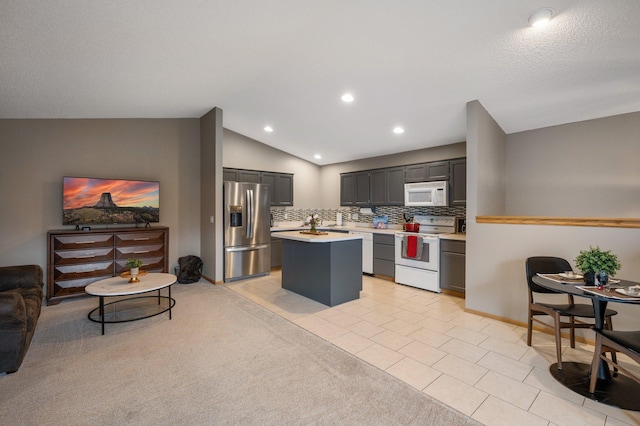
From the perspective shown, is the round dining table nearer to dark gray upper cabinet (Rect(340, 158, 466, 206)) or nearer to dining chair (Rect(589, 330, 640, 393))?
dining chair (Rect(589, 330, 640, 393))

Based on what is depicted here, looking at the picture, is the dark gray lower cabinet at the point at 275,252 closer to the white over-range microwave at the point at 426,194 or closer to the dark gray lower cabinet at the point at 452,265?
the white over-range microwave at the point at 426,194

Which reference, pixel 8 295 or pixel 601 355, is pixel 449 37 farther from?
pixel 8 295

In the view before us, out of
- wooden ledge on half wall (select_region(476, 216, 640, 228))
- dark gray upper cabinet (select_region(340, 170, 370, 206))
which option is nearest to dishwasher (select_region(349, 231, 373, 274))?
dark gray upper cabinet (select_region(340, 170, 370, 206))

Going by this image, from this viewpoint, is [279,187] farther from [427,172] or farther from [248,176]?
[427,172]

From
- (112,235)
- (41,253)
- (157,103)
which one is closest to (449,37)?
(157,103)

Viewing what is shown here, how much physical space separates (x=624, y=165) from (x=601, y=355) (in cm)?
280

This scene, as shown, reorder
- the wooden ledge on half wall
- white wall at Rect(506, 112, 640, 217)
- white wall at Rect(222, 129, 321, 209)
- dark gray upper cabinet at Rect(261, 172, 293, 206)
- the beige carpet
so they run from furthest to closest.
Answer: dark gray upper cabinet at Rect(261, 172, 293, 206) → white wall at Rect(222, 129, 321, 209) → white wall at Rect(506, 112, 640, 217) → the wooden ledge on half wall → the beige carpet

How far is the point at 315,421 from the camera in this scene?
1824mm

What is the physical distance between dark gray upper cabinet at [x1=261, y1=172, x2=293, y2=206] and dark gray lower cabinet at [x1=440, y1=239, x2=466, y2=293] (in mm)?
3561

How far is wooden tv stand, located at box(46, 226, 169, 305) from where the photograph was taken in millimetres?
4031

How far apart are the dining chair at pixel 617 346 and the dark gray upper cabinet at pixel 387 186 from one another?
3.70 m

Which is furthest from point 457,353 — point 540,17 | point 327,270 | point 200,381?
point 540,17

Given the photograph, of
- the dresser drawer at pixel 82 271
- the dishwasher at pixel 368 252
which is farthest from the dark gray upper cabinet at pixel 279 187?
the dresser drawer at pixel 82 271

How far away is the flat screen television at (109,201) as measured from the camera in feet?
14.2
